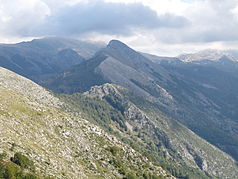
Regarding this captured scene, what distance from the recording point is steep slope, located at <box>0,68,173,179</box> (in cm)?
6725

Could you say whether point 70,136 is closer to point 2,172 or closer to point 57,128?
point 57,128

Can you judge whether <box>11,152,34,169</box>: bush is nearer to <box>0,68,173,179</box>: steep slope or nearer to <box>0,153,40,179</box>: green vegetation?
<box>0,153,40,179</box>: green vegetation

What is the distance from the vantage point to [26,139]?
72750 mm

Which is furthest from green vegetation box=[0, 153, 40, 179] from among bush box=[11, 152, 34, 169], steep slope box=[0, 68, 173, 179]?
steep slope box=[0, 68, 173, 179]

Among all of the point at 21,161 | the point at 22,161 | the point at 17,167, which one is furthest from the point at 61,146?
the point at 17,167

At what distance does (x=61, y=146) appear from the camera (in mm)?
84312

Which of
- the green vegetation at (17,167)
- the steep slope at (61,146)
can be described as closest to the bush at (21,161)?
the green vegetation at (17,167)

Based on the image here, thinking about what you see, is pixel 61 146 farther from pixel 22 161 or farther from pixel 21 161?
pixel 21 161

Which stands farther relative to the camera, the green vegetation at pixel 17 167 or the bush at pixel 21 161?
the bush at pixel 21 161

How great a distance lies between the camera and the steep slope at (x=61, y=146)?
67.2 meters

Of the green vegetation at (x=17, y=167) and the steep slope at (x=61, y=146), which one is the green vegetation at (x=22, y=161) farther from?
the steep slope at (x=61, y=146)

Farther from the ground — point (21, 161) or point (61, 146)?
point (21, 161)

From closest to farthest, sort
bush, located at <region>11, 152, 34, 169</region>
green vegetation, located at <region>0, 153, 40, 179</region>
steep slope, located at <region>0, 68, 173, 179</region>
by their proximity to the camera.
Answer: green vegetation, located at <region>0, 153, 40, 179</region>
bush, located at <region>11, 152, 34, 169</region>
steep slope, located at <region>0, 68, 173, 179</region>

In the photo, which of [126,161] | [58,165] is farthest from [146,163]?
[58,165]
